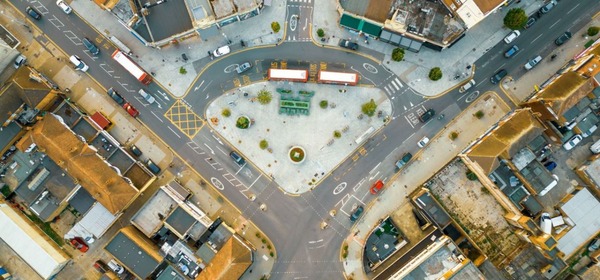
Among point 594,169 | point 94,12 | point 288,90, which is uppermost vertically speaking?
point 594,169

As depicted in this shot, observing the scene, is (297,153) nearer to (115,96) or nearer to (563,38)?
(115,96)

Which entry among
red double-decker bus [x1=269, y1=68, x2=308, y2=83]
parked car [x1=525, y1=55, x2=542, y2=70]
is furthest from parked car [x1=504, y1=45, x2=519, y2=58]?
red double-decker bus [x1=269, y1=68, x2=308, y2=83]

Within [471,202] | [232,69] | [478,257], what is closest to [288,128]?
[232,69]

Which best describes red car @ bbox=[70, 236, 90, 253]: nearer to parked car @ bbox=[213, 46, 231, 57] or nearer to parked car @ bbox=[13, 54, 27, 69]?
parked car @ bbox=[13, 54, 27, 69]

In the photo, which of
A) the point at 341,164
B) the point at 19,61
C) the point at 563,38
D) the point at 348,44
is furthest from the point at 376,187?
the point at 19,61

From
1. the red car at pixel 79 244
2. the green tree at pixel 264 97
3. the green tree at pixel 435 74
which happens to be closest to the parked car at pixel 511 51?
the green tree at pixel 435 74

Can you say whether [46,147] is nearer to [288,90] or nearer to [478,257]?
[288,90]

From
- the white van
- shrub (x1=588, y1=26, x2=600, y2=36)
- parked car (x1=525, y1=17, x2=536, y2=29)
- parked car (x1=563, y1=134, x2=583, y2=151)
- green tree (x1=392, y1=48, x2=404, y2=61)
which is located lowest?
green tree (x1=392, y1=48, x2=404, y2=61)
